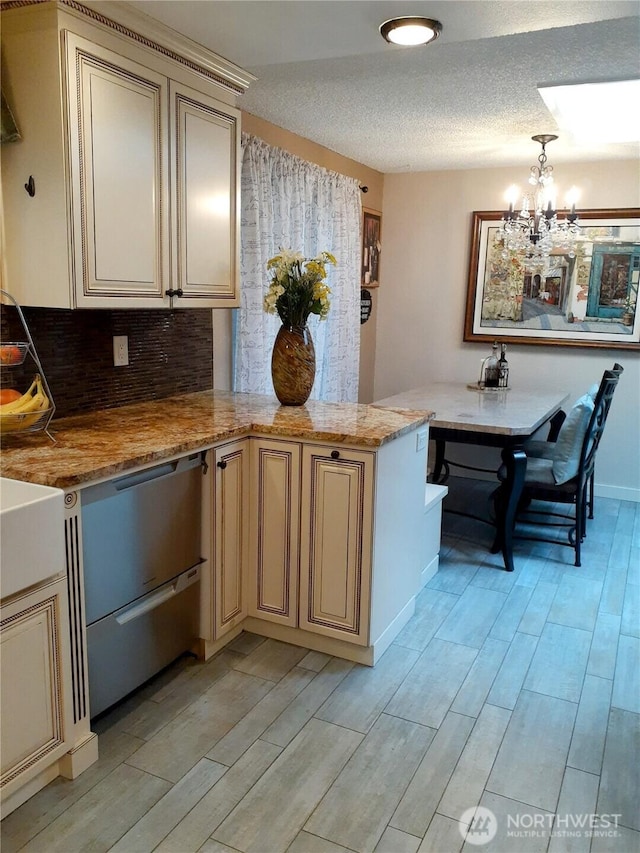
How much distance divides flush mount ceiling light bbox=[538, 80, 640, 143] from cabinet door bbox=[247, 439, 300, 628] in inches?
81.2

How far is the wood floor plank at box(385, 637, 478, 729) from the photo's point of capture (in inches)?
89.7

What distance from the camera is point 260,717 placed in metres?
2.22

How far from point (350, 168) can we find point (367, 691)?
11.9 feet

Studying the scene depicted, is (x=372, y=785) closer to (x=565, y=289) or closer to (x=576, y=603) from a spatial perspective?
(x=576, y=603)

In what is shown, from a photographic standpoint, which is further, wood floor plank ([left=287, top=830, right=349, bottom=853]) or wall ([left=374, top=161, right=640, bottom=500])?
wall ([left=374, top=161, right=640, bottom=500])

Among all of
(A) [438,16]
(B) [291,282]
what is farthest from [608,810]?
(A) [438,16]

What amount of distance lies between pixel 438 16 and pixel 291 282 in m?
1.09

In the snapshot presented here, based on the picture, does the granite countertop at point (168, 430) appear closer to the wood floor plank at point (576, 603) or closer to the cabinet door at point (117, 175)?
the cabinet door at point (117, 175)

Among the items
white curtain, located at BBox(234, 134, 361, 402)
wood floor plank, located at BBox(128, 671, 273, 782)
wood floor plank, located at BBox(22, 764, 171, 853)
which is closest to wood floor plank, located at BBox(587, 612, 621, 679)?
wood floor plank, located at BBox(128, 671, 273, 782)

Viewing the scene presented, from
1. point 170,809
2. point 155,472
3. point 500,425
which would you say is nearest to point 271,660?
point 170,809

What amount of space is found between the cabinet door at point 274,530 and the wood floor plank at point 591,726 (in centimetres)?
107

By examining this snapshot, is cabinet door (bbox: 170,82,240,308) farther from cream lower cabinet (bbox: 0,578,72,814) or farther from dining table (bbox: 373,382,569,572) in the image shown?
cream lower cabinet (bbox: 0,578,72,814)

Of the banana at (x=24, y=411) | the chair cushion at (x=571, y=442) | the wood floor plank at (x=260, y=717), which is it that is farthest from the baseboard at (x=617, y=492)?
the banana at (x=24, y=411)

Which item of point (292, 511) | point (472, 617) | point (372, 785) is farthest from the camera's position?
point (472, 617)
